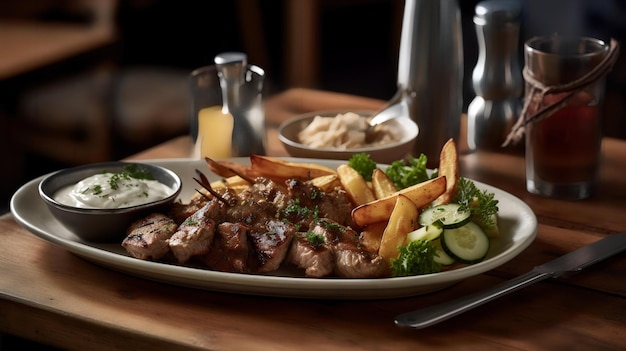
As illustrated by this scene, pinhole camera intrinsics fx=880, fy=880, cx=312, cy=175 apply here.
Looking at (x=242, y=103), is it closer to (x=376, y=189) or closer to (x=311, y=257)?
(x=376, y=189)

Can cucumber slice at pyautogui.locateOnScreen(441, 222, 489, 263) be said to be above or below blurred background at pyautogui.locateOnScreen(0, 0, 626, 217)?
above

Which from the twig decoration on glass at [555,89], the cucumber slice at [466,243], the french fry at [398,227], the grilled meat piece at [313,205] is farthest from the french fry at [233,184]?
the twig decoration on glass at [555,89]

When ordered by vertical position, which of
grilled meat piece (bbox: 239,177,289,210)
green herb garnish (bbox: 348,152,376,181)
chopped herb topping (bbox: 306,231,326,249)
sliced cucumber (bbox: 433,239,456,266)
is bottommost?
sliced cucumber (bbox: 433,239,456,266)

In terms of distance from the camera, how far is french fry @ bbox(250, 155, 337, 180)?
6.26 feet

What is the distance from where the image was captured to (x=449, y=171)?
1.81m

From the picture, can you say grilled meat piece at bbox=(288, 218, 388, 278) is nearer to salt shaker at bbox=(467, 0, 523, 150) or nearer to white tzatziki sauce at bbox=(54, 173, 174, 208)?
white tzatziki sauce at bbox=(54, 173, 174, 208)

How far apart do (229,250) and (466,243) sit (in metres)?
0.43

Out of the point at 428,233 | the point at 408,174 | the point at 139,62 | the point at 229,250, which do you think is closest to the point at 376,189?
the point at 408,174

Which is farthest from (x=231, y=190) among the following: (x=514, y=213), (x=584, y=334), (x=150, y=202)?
(x=584, y=334)

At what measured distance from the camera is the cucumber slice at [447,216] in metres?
1.61

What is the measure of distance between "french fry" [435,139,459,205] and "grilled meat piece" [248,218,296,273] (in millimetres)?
328

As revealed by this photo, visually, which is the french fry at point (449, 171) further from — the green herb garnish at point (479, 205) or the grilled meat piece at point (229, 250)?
the grilled meat piece at point (229, 250)

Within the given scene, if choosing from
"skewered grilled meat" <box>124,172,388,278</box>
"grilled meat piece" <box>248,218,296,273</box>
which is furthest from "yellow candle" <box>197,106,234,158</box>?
"grilled meat piece" <box>248,218,296,273</box>

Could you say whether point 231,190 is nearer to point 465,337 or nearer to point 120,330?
point 120,330
